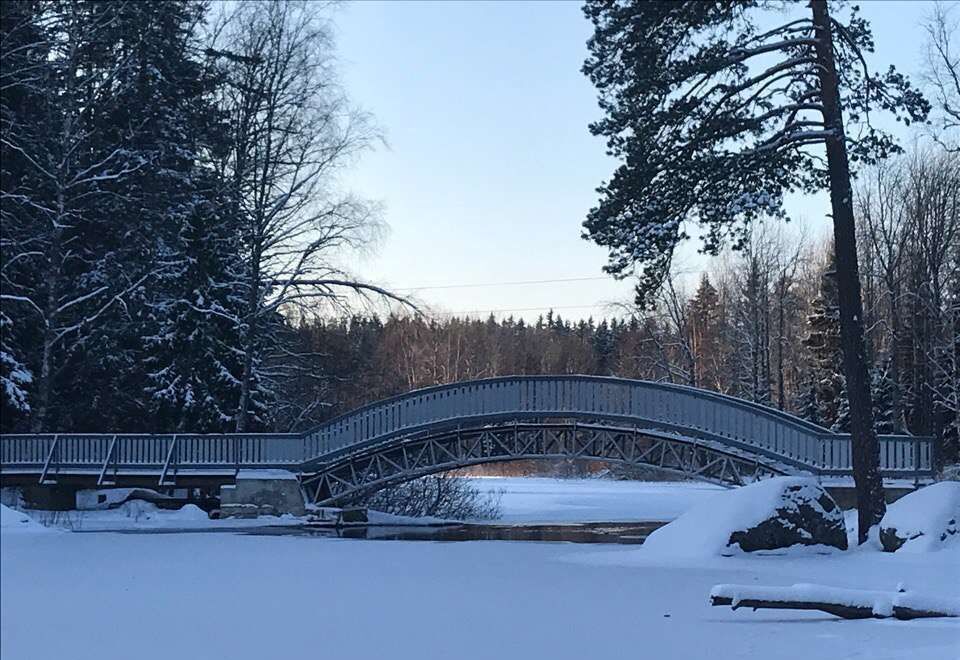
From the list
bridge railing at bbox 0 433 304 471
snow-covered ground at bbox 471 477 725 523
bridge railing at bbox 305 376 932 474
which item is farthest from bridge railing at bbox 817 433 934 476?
bridge railing at bbox 0 433 304 471

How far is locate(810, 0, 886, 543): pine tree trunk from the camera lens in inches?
711

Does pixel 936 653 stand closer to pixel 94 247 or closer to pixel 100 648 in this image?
pixel 100 648

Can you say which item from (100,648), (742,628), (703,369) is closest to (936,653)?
(742,628)

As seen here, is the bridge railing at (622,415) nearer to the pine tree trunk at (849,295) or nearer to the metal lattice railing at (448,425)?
the metal lattice railing at (448,425)

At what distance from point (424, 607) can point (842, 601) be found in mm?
3855

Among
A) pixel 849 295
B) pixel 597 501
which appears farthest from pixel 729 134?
pixel 597 501

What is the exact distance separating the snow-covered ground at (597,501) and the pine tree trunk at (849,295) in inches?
233

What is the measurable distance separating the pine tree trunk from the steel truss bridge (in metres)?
6.21

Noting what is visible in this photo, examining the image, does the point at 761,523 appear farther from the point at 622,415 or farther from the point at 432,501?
the point at 432,501

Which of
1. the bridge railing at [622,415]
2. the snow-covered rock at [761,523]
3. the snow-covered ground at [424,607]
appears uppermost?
the bridge railing at [622,415]

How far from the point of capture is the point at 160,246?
28094mm

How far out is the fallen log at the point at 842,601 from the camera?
930 cm

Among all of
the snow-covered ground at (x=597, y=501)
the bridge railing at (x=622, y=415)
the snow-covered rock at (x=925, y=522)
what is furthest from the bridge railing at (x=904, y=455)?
the snow-covered rock at (x=925, y=522)

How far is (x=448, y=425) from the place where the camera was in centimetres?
2659
